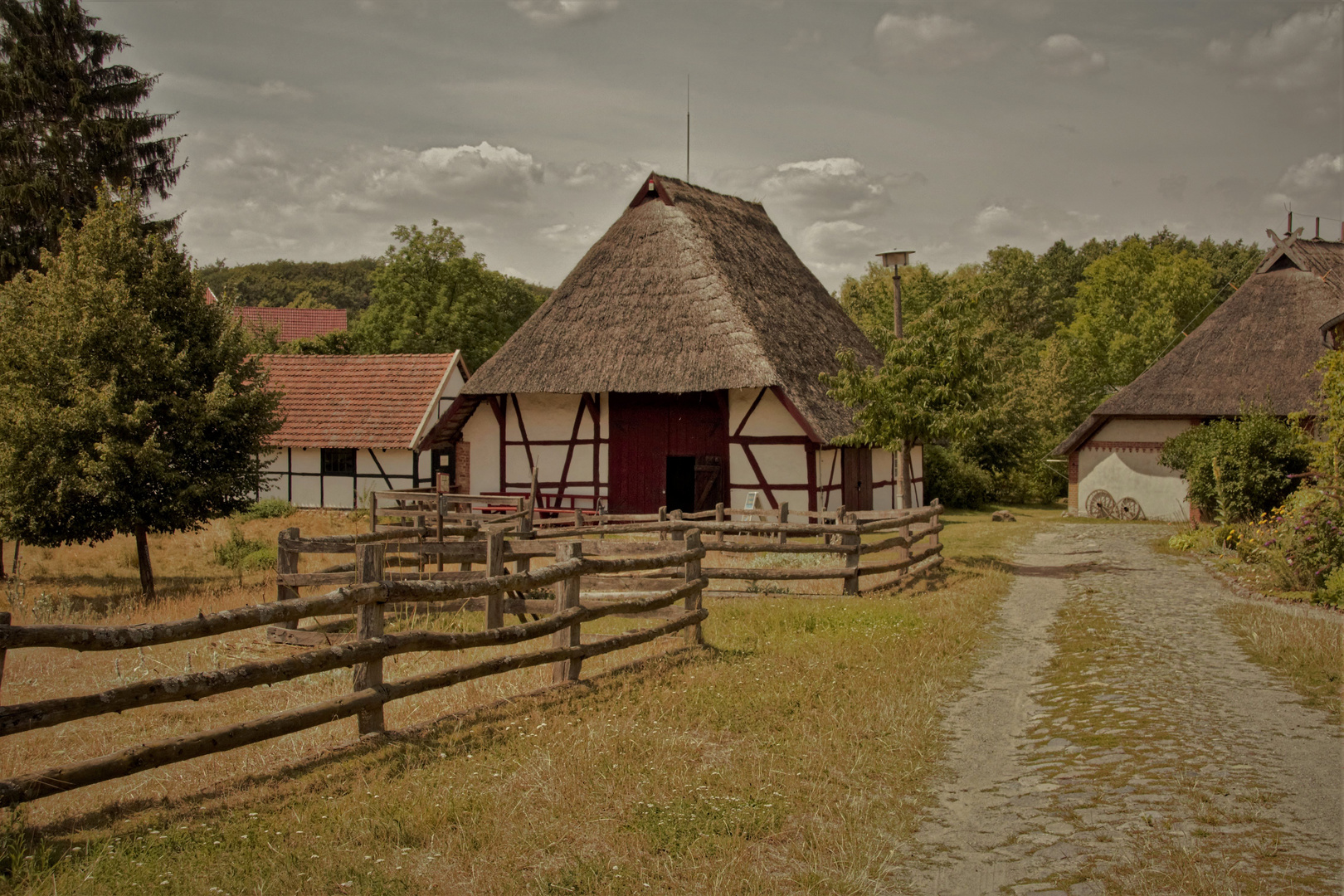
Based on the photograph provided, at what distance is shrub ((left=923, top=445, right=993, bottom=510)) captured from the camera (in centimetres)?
3106

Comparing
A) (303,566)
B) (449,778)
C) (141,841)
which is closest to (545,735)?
(449,778)

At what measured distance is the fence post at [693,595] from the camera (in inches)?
355

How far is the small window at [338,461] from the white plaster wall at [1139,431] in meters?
22.2

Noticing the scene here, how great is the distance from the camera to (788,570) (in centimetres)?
1206

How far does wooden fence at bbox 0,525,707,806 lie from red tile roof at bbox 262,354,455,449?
68.2 ft

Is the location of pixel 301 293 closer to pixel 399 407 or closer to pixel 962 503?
pixel 399 407

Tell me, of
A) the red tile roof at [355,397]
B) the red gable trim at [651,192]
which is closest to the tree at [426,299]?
the red tile roof at [355,397]

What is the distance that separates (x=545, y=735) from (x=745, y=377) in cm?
1454

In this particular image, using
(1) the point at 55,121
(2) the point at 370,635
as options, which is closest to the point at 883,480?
(2) the point at 370,635

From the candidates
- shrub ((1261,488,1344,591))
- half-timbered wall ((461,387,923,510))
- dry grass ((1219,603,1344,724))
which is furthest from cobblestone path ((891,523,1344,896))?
half-timbered wall ((461,387,923,510))

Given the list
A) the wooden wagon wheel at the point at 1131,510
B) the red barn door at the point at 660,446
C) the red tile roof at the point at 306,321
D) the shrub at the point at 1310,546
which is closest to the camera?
the shrub at the point at 1310,546

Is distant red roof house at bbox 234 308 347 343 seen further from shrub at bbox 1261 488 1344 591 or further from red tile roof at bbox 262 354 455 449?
shrub at bbox 1261 488 1344 591

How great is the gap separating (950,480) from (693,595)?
23.8 meters

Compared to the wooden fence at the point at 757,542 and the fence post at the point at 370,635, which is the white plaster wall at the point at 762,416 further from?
the fence post at the point at 370,635
